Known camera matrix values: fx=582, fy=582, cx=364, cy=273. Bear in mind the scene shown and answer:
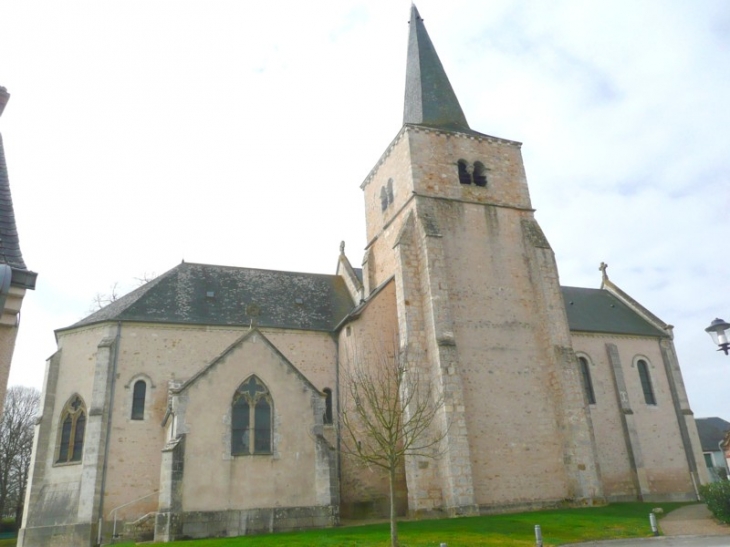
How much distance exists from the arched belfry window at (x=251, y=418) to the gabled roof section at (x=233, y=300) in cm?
484

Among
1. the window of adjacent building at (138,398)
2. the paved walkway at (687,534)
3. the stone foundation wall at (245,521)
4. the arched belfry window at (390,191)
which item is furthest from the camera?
the arched belfry window at (390,191)

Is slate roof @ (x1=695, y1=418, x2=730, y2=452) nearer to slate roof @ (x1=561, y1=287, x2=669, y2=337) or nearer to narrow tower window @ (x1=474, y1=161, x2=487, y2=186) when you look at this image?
slate roof @ (x1=561, y1=287, x2=669, y2=337)

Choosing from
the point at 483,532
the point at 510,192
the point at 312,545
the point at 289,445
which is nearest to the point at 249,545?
the point at 312,545

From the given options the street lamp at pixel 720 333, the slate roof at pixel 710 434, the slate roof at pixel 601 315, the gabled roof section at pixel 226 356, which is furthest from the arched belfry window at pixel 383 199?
the slate roof at pixel 710 434

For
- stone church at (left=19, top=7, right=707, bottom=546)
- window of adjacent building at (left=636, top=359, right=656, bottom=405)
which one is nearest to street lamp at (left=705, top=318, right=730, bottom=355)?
stone church at (left=19, top=7, right=707, bottom=546)

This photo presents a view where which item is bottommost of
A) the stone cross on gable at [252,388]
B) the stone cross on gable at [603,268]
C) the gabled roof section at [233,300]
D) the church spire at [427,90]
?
the stone cross on gable at [252,388]

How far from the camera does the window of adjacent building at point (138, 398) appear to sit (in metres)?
22.8

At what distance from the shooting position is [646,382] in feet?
106

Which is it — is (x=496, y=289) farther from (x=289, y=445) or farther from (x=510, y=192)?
(x=289, y=445)

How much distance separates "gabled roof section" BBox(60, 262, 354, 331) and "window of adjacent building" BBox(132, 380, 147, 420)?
8.60 feet

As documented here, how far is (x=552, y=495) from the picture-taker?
2267 centimetres

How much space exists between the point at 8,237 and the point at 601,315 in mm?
32477

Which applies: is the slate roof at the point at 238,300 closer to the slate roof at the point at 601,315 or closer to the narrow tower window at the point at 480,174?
the slate roof at the point at 601,315

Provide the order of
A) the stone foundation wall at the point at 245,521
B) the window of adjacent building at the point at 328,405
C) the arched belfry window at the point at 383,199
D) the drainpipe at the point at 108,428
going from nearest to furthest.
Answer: the stone foundation wall at the point at 245,521 < the drainpipe at the point at 108,428 < the window of adjacent building at the point at 328,405 < the arched belfry window at the point at 383,199
